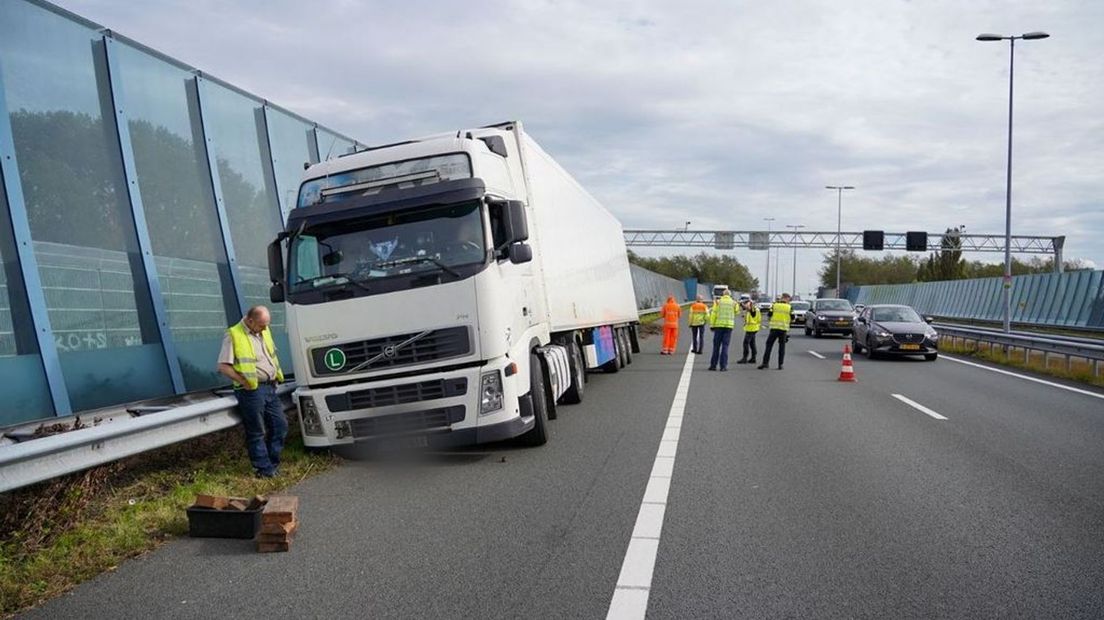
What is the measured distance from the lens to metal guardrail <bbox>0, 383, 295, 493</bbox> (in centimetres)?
506

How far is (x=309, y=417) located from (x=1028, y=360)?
19.1 meters

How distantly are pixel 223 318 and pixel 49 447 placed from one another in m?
5.25

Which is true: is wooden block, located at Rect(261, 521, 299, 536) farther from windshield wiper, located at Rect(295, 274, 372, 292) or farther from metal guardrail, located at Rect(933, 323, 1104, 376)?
metal guardrail, located at Rect(933, 323, 1104, 376)

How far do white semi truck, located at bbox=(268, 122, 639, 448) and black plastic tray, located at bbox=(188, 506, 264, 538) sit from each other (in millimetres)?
2222

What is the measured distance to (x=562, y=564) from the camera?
4.98m

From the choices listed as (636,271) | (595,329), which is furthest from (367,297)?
(636,271)

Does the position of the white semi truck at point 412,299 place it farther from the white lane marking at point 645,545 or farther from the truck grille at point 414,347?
the white lane marking at point 645,545

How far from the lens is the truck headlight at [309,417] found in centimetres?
815

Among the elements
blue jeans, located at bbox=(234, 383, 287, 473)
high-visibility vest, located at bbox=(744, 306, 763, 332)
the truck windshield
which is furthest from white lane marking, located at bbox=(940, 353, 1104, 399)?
blue jeans, located at bbox=(234, 383, 287, 473)

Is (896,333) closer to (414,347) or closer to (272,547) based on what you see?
(414,347)

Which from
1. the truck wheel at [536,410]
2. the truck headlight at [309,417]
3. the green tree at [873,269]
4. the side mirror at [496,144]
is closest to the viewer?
the truck headlight at [309,417]

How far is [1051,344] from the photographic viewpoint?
1895cm

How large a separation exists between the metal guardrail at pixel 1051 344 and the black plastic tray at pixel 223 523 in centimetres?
1689

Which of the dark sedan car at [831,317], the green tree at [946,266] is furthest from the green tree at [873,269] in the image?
the dark sedan car at [831,317]
